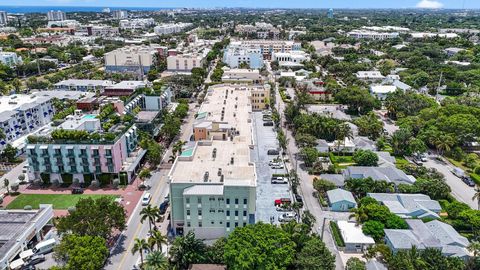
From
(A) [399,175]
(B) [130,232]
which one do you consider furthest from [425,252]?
(B) [130,232]

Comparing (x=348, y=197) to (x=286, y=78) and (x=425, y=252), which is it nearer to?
(x=425, y=252)

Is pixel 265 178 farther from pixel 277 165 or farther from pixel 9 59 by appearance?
pixel 9 59

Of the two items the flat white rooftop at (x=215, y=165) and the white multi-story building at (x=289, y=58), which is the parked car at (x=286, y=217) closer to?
the flat white rooftop at (x=215, y=165)

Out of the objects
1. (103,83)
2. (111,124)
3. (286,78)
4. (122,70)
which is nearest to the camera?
(111,124)

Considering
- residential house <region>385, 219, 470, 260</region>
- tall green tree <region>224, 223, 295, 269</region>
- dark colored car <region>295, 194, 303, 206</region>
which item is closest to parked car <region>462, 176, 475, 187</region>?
residential house <region>385, 219, 470, 260</region>

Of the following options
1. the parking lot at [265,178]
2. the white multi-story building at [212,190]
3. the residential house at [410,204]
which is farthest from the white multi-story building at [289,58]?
the residential house at [410,204]

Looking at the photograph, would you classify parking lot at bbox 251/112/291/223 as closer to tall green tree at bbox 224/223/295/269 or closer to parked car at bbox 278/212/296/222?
parked car at bbox 278/212/296/222

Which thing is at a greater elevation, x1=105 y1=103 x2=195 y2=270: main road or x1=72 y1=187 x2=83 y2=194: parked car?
x1=72 y1=187 x2=83 y2=194: parked car
